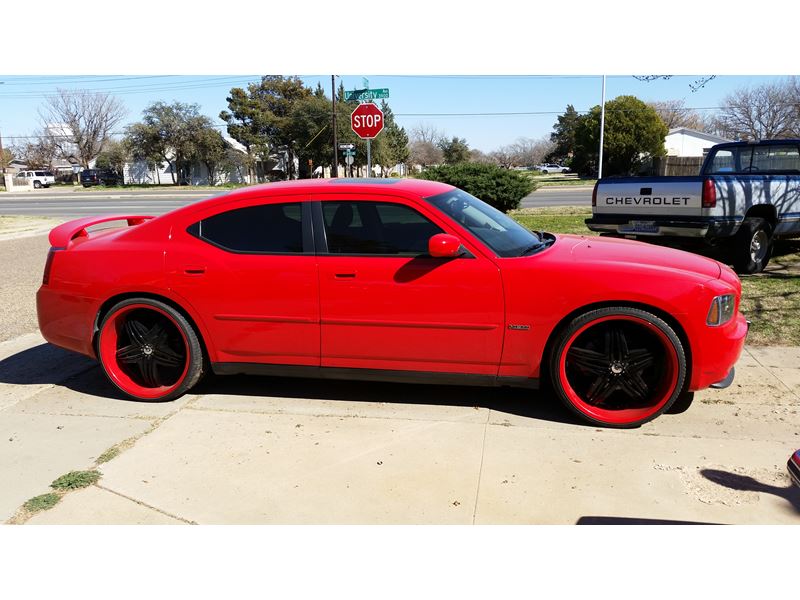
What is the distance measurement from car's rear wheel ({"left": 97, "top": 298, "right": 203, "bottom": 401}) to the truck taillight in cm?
662

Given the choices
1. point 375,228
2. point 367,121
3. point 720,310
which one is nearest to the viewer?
point 720,310

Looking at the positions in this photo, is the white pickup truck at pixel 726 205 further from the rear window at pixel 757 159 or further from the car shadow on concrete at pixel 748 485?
the car shadow on concrete at pixel 748 485

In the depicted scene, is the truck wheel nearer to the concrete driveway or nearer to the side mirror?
the concrete driveway

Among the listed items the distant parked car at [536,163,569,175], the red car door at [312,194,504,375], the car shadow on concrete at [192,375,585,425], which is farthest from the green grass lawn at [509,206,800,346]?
the distant parked car at [536,163,569,175]

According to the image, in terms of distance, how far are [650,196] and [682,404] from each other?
4960 mm

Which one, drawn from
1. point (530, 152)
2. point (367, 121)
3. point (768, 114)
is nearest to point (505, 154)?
point (530, 152)

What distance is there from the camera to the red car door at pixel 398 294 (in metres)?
3.99

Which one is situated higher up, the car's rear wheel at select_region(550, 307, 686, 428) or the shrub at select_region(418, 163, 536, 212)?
the shrub at select_region(418, 163, 536, 212)

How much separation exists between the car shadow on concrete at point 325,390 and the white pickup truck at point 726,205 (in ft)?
15.8

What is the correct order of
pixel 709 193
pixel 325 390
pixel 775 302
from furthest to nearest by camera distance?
1. pixel 709 193
2. pixel 775 302
3. pixel 325 390

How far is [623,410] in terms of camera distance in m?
3.99

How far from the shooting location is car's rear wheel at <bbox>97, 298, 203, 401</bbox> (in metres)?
4.53

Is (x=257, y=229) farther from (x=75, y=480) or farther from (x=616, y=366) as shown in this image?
(x=616, y=366)

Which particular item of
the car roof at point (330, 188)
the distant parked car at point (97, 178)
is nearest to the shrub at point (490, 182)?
the car roof at point (330, 188)
